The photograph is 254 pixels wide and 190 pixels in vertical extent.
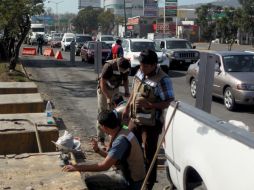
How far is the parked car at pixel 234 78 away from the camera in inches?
497

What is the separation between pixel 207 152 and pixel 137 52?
1973cm

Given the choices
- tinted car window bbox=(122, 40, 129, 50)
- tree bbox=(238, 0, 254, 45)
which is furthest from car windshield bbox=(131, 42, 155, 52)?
tree bbox=(238, 0, 254, 45)

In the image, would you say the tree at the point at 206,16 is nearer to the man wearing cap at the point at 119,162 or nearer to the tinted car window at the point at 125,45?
the tinted car window at the point at 125,45

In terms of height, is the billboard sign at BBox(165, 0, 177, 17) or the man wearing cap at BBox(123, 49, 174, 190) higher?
the billboard sign at BBox(165, 0, 177, 17)

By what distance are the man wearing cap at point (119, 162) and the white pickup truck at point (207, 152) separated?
36cm

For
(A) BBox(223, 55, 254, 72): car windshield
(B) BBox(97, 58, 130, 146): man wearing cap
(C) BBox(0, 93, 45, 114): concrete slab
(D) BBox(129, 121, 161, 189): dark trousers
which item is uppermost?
(B) BBox(97, 58, 130, 146): man wearing cap

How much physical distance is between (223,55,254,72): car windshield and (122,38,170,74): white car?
8694 millimetres

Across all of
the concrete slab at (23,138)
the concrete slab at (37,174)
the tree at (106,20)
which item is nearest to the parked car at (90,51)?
the concrete slab at (23,138)

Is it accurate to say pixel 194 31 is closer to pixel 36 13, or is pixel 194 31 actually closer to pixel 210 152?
pixel 36 13

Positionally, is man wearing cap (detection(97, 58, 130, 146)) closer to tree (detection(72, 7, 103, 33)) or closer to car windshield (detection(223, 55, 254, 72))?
car windshield (detection(223, 55, 254, 72))

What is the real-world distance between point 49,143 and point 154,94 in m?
2.69

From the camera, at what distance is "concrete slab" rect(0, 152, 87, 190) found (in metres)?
5.09

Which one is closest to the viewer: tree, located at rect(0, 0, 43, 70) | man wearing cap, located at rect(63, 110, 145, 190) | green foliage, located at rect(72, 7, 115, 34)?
man wearing cap, located at rect(63, 110, 145, 190)

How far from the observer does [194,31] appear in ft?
281
